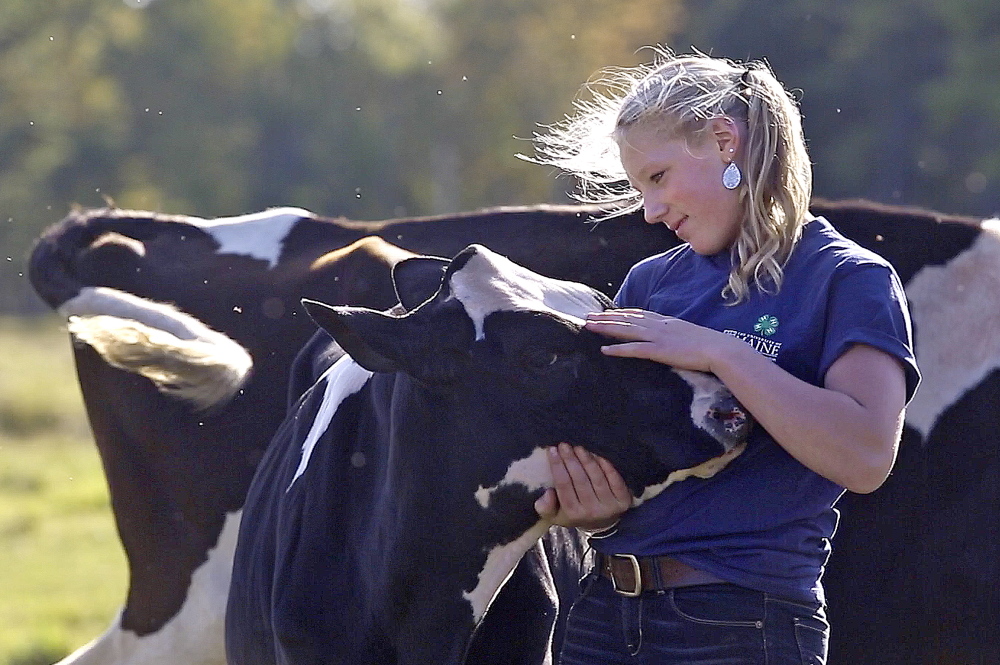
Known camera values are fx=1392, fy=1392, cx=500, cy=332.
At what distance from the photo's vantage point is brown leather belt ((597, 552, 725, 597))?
2580mm

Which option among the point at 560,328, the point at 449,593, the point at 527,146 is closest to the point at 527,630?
the point at 449,593

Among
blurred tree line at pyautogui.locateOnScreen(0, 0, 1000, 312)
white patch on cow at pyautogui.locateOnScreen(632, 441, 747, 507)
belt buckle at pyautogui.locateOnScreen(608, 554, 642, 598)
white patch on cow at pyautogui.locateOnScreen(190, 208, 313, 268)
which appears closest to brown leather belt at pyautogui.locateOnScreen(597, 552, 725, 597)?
belt buckle at pyautogui.locateOnScreen(608, 554, 642, 598)

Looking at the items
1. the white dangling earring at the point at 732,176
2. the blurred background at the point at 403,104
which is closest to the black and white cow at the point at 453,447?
the white dangling earring at the point at 732,176

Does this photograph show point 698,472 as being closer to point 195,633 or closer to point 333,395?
point 333,395

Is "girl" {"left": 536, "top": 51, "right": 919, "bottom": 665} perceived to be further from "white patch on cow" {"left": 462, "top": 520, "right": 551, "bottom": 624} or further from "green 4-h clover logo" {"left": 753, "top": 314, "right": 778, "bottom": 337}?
"white patch on cow" {"left": 462, "top": 520, "right": 551, "bottom": 624}

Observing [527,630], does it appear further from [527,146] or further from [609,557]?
[527,146]

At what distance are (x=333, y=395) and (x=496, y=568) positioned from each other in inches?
29.2

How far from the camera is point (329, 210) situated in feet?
131

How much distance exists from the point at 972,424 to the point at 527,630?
1720 mm

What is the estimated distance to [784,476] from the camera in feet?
8.42

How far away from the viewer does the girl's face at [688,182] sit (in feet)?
8.63

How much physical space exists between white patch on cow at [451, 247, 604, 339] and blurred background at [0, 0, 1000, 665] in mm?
16489

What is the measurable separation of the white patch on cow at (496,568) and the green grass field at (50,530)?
2.48 m

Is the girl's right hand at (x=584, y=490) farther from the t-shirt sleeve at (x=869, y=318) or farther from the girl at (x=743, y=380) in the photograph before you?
the t-shirt sleeve at (x=869, y=318)
